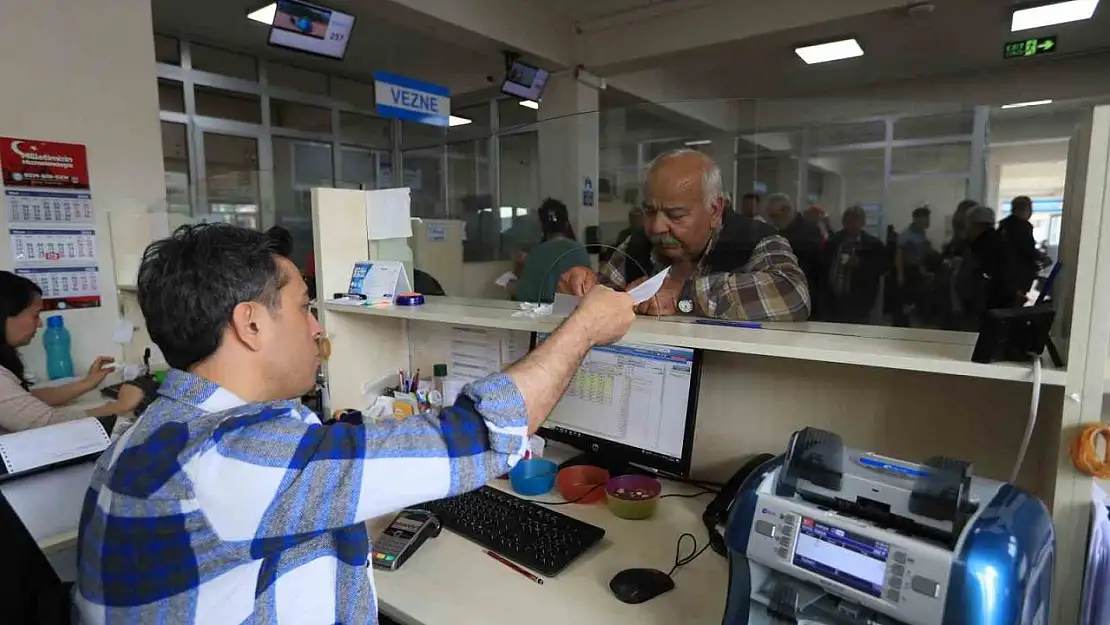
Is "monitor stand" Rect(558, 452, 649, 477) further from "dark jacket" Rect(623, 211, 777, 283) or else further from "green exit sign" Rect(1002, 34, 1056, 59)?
"green exit sign" Rect(1002, 34, 1056, 59)

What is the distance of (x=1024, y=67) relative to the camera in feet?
17.7

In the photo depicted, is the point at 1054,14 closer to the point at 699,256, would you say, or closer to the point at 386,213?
the point at 699,256

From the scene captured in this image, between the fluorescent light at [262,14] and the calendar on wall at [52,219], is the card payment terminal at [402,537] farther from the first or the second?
the fluorescent light at [262,14]

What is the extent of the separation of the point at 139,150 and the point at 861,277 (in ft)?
14.2

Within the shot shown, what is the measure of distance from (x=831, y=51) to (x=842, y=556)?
542 centimetres

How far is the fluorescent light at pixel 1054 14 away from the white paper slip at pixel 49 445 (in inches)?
212

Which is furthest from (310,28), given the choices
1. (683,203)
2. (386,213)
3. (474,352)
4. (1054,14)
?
(1054,14)

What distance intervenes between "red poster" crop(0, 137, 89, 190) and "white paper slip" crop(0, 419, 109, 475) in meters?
2.15

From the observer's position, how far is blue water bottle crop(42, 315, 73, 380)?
2773 millimetres

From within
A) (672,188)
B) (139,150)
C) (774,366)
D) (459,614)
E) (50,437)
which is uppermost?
(139,150)

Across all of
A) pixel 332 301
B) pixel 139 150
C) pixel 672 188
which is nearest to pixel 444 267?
pixel 139 150

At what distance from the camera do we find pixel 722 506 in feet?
3.87

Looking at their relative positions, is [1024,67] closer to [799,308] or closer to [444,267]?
[444,267]

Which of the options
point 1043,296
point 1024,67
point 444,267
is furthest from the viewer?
point 1024,67
